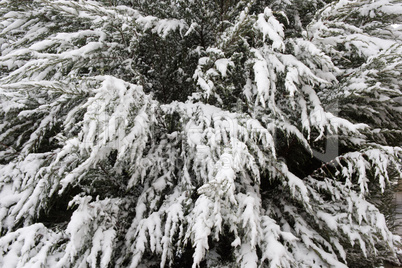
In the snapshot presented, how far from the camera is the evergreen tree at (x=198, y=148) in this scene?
1.43m

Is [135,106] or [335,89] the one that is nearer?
[135,106]

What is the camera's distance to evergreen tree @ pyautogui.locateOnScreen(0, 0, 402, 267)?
4.70 feet

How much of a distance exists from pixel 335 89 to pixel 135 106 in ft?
5.23

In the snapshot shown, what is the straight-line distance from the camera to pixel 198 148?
1628 millimetres

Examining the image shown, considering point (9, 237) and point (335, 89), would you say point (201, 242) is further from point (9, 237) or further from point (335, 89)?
point (335, 89)

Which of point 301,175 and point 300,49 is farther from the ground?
point 300,49

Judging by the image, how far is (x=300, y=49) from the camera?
5.86 ft

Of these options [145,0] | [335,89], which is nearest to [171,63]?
[145,0]

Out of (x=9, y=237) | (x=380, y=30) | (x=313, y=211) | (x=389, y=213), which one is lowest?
(x=389, y=213)

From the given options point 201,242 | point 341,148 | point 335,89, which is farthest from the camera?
point 341,148

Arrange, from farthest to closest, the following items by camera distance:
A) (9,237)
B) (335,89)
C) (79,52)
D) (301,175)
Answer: (301,175), (335,89), (79,52), (9,237)

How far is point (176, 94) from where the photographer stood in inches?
112

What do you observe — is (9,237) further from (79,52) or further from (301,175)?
(301,175)

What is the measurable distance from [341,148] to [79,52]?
2.47 meters
